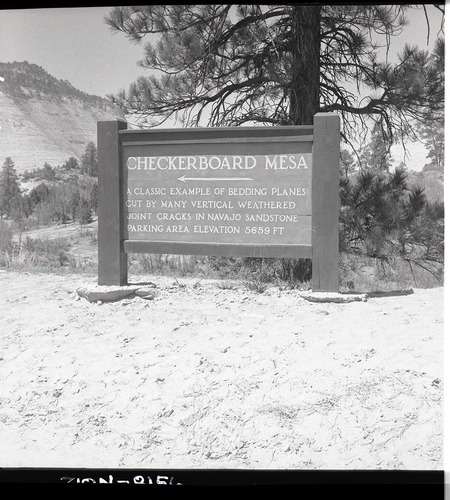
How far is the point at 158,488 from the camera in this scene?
134 inches

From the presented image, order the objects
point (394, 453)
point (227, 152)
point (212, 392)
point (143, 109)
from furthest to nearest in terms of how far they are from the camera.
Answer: point (143, 109), point (227, 152), point (212, 392), point (394, 453)

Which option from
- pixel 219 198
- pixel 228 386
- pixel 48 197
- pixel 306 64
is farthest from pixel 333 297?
pixel 48 197

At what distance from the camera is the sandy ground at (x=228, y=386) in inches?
152

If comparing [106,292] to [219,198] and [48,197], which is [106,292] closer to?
[219,198]

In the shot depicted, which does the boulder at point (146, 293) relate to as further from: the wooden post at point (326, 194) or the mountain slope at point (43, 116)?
the mountain slope at point (43, 116)

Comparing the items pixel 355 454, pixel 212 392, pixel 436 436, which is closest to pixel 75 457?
pixel 212 392

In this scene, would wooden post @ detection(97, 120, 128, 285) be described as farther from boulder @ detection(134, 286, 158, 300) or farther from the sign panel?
boulder @ detection(134, 286, 158, 300)

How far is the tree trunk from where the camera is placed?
6715 millimetres

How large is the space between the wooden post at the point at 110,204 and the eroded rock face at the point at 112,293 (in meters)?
0.12

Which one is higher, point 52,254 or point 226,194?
point 226,194

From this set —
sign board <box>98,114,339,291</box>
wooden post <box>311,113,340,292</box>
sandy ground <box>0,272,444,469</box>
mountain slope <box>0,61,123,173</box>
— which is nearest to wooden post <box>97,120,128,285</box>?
sign board <box>98,114,339,291</box>

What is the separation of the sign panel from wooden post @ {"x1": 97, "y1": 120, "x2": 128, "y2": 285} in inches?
3.2

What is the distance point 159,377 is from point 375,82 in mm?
4231

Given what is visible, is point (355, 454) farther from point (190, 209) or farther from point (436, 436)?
point (190, 209)
